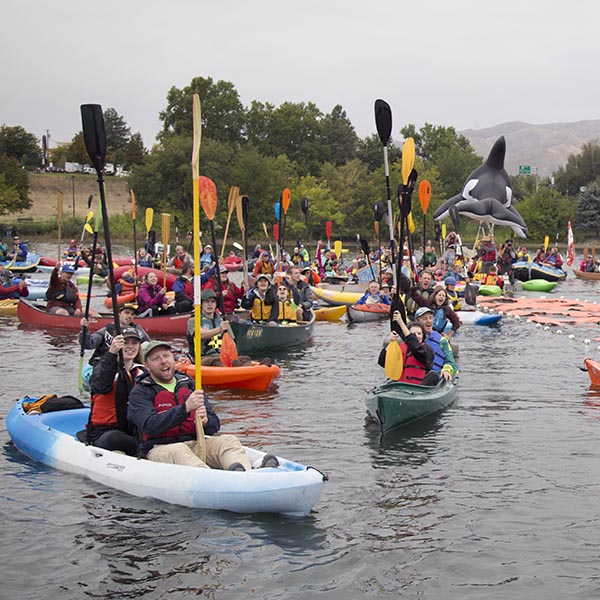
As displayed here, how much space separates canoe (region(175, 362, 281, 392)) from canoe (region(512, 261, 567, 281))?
776 inches

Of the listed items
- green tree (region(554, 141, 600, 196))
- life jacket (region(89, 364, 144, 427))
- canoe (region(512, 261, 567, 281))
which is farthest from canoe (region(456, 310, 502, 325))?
green tree (region(554, 141, 600, 196))

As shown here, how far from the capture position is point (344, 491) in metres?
7.91

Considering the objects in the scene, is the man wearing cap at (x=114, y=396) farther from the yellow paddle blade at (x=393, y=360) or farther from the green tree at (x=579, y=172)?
the green tree at (x=579, y=172)

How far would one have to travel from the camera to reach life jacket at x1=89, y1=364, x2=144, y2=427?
7.76 m

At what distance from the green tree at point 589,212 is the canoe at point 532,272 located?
38.1 meters

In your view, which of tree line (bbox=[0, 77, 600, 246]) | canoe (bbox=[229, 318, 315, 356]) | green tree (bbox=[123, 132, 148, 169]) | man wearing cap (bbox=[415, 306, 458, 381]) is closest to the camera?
man wearing cap (bbox=[415, 306, 458, 381])

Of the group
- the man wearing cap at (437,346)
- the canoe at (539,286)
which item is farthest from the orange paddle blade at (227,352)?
the canoe at (539,286)

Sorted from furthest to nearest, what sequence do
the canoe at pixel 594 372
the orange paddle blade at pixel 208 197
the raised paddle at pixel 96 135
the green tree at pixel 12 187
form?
the green tree at pixel 12 187, the canoe at pixel 594 372, the orange paddle blade at pixel 208 197, the raised paddle at pixel 96 135

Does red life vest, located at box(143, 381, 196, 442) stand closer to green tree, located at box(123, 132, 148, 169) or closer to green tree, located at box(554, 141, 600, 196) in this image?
green tree, located at box(554, 141, 600, 196)

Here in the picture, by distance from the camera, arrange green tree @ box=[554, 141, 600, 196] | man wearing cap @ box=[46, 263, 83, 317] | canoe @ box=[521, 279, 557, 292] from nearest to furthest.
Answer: man wearing cap @ box=[46, 263, 83, 317] < canoe @ box=[521, 279, 557, 292] < green tree @ box=[554, 141, 600, 196]

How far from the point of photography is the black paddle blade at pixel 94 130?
8320 mm

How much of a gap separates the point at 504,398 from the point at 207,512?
5944mm

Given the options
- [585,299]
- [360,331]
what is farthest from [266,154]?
[360,331]

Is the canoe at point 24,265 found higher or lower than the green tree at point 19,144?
lower
